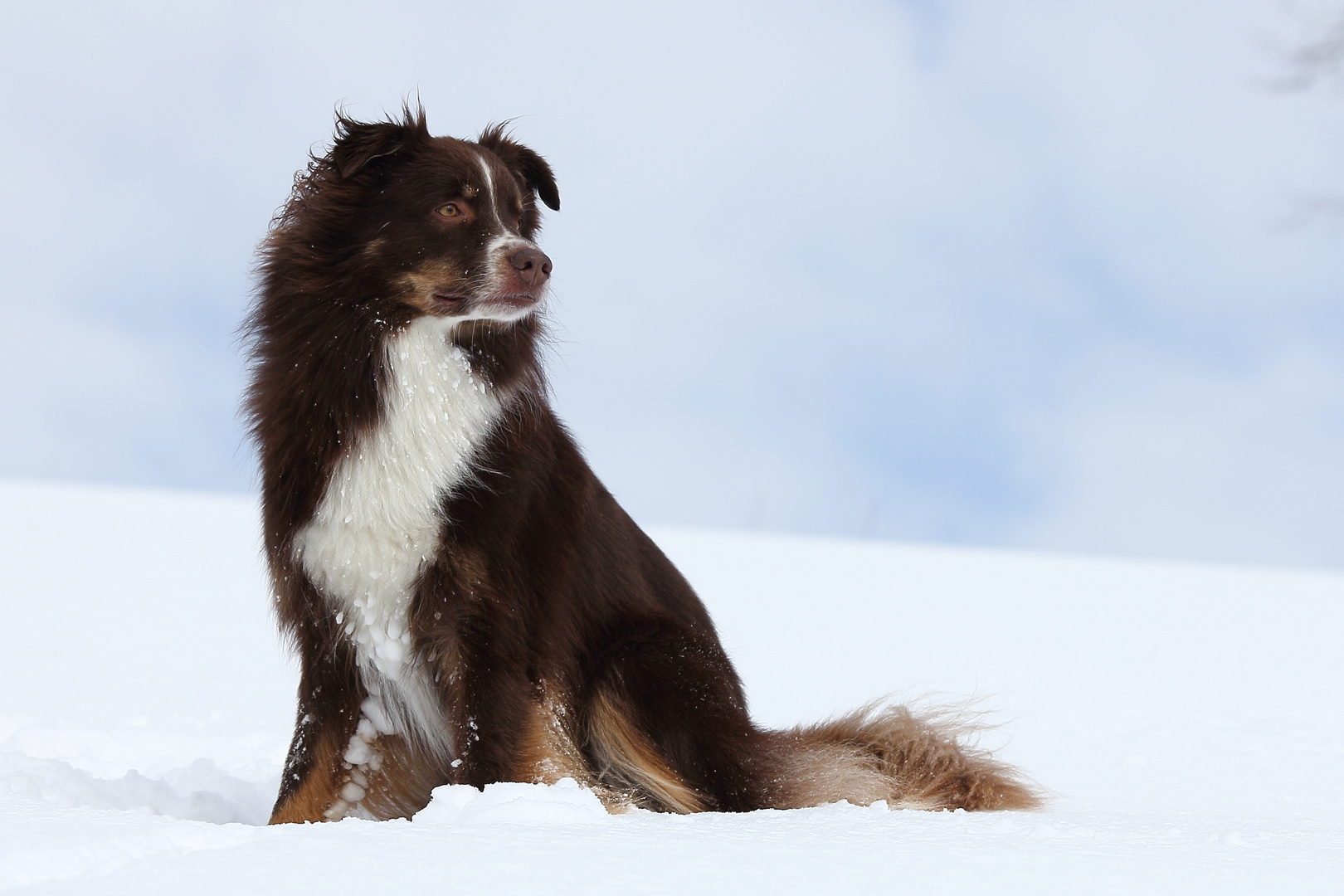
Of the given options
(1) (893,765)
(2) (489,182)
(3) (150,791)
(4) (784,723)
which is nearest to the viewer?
(2) (489,182)

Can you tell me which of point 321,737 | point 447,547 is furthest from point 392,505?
point 321,737

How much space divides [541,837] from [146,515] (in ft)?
48.7

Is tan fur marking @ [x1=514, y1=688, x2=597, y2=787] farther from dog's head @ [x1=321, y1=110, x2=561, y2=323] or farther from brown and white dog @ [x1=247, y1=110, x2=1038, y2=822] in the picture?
dog's head @ [x1=321, y1=110, x2=561, y2=323]

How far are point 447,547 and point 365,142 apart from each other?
4.86 feet

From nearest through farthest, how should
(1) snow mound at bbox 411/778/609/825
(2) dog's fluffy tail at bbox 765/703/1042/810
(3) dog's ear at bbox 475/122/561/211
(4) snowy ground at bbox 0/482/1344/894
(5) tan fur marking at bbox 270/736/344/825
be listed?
(4) snowy ground at bbox 0/482/1344/894 < (1) snow mound at bbox 411/778/609/825 < (5) tan fur marking at bbox 270/736/344/825 < (2) dog's fluffy tail at bbox 765/703/1042/810 < (3) dog's ear at bbox 475/122/561/211

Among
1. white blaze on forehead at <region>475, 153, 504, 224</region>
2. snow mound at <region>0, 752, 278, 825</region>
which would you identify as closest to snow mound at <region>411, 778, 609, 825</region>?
snow mound at <region>0, 752, 278, 825</region>

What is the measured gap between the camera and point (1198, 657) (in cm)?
955

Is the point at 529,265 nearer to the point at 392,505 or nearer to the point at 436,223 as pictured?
the point at 436,223

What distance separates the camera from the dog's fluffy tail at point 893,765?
13.0ft

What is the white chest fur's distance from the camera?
353 cm

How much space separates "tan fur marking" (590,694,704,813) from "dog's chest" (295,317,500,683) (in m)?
0.69

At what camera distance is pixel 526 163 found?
4.42m

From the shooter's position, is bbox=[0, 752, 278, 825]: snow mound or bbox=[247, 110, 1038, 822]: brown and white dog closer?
bbox=[247, 110, 1038, 822]: brown and white dog

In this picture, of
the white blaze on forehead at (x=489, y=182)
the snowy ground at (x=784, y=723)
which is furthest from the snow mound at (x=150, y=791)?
the white blaze on forehead at (x=489, y=182)
